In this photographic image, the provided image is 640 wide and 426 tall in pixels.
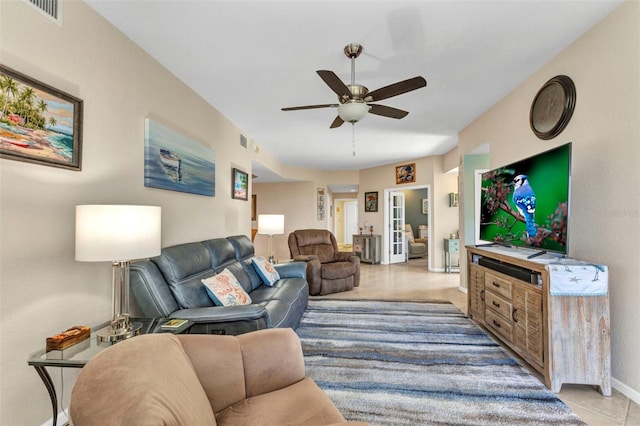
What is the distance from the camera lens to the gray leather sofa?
1934 millimetres

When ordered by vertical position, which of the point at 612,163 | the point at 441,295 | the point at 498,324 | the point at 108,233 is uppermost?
the point at 612,163

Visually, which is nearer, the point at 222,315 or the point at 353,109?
the point at 222,315

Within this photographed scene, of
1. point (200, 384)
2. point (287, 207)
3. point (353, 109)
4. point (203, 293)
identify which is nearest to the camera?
point (200, 384)

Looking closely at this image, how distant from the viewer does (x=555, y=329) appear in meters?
1.91

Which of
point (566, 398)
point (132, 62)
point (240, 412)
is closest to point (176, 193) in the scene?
point (132, 62)

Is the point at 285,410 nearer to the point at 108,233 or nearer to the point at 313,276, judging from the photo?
the point at 108,233

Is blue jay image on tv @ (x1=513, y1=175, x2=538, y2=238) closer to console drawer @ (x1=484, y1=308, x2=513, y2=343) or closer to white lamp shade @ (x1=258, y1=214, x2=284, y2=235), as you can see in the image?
console drawer @ (x1=484, y1=308, x2=513, y2=343)

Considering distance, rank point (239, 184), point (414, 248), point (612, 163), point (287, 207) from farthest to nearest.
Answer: point (414, 248) < point (287, 207) < point (239, 184) < point (612, 163)

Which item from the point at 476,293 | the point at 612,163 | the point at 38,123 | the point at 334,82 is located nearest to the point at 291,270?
the point at 476,293

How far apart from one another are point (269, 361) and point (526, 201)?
2.43m

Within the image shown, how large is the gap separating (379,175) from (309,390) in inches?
262

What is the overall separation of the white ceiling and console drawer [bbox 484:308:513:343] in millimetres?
2269

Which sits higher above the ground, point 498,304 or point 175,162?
point 175,162

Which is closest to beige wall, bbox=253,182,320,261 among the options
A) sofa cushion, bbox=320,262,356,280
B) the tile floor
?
the tile floor
